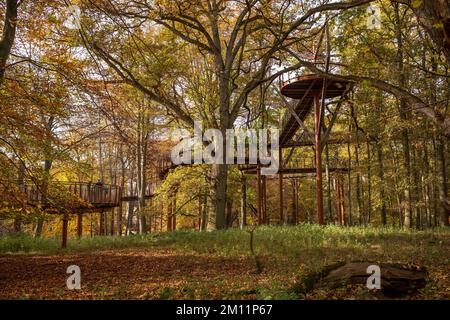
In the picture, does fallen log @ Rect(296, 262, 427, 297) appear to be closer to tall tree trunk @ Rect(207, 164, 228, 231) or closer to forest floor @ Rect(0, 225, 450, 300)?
forest floor @ Rect(0, 225, 450, 300)

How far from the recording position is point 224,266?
8164mm

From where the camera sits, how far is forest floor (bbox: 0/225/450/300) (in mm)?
5761

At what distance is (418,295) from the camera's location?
5.18 m

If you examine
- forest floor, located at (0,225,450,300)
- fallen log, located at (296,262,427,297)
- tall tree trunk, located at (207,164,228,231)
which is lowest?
forest floor, located at (0,225,450,300)

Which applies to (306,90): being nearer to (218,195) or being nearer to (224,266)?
(218,195)

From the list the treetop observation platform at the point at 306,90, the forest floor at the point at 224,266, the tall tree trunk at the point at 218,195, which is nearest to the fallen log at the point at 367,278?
the forest floor at the point at 224,266

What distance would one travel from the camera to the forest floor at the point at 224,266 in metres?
5.76

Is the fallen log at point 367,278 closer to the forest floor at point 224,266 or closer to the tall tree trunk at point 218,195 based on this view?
the forest floor at point 224,266

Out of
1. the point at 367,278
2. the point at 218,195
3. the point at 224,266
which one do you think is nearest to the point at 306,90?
the point at 218,195

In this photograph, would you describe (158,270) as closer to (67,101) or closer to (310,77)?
(67,101)

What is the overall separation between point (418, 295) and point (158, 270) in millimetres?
5315

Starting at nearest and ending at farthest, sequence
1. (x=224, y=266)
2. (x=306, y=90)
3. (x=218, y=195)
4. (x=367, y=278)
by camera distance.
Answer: (x=367, y=278), (x=224, y=266), (x=218, y=195), (x=306, y=90)

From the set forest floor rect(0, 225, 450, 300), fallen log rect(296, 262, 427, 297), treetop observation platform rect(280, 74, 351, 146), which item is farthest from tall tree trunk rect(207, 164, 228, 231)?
fallen log rect(296, 262, 427, 297)
